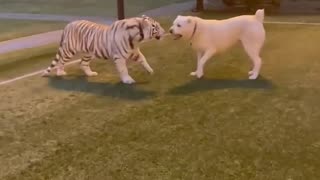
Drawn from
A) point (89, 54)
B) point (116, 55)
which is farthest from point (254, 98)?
point (89, 54)

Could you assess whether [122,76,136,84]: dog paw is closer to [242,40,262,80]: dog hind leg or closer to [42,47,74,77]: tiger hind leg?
[42,47,74,77]: tiger hind leg

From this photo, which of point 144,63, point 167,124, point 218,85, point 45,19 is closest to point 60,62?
point 144,63

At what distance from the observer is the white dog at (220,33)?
3236 millimetres

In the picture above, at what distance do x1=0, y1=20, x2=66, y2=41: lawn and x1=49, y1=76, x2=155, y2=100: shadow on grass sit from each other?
177 centimetres

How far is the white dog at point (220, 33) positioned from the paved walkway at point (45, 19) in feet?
5.78

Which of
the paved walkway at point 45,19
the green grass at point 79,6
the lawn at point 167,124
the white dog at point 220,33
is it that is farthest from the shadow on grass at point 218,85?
the green grass at point 79,6

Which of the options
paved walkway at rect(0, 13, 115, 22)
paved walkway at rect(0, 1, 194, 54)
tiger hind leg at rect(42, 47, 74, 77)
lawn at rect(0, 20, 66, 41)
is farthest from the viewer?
paved walkway at rect(0, 13, 115, 22)

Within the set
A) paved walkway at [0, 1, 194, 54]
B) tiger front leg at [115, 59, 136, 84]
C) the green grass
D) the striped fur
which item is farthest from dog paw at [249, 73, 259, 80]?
the green grass

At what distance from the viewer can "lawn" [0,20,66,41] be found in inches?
205

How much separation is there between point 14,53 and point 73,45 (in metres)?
0.99

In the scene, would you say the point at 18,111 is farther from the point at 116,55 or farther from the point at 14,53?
the point at 14,53

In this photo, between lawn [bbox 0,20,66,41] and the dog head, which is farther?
lawn [bbox 0,20,66,41]

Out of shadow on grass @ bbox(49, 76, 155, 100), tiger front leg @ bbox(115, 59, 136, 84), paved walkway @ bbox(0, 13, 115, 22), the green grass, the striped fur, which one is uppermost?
the striped fur

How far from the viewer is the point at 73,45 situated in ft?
11.4
